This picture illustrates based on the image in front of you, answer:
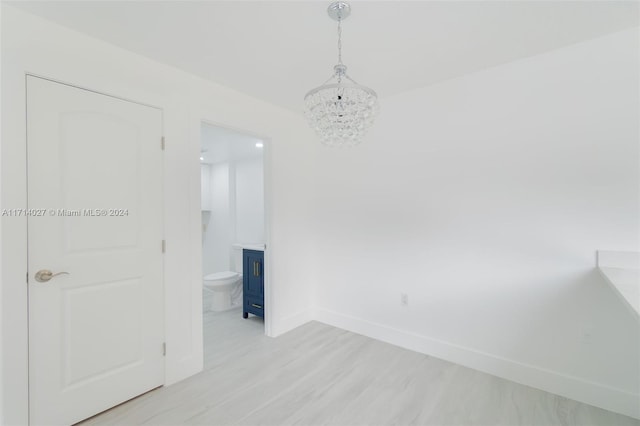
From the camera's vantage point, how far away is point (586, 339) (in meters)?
1.97

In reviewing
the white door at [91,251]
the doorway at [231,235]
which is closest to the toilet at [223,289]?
the doorway at [231,235]

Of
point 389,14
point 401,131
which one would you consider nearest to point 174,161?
point 389,14

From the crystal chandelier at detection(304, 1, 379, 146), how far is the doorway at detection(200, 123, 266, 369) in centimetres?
145

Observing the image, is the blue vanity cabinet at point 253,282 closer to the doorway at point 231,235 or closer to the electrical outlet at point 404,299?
the doorway at point 231,235

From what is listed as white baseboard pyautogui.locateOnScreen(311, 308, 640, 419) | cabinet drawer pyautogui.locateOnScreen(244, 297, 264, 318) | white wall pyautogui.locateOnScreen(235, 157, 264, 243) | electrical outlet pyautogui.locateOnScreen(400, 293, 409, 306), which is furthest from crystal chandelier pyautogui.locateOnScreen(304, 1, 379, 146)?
white wall pyautogui.locateOnScreen(235, 157, 264, 243)

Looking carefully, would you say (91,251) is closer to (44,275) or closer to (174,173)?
(44,275)

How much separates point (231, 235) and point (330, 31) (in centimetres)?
388

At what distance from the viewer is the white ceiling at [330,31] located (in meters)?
1.62

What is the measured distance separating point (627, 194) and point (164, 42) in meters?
3.20

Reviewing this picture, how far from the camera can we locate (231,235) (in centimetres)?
499

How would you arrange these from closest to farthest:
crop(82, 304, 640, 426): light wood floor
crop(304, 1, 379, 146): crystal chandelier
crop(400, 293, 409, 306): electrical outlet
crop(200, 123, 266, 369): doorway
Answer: crop(304, 1, 379, 146): crystal chandelier, crop(82, 304, 640, 426): light wood floor, crop(400, 293, 409, 306): electrical outlet, crop(200, 123, 266, 369): doorway

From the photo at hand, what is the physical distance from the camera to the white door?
5.52 ft

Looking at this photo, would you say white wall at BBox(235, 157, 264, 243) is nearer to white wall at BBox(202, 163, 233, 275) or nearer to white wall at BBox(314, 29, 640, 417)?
white wall at BBox(202, 163, 233, 275)

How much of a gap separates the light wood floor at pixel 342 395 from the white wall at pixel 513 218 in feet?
0.71
